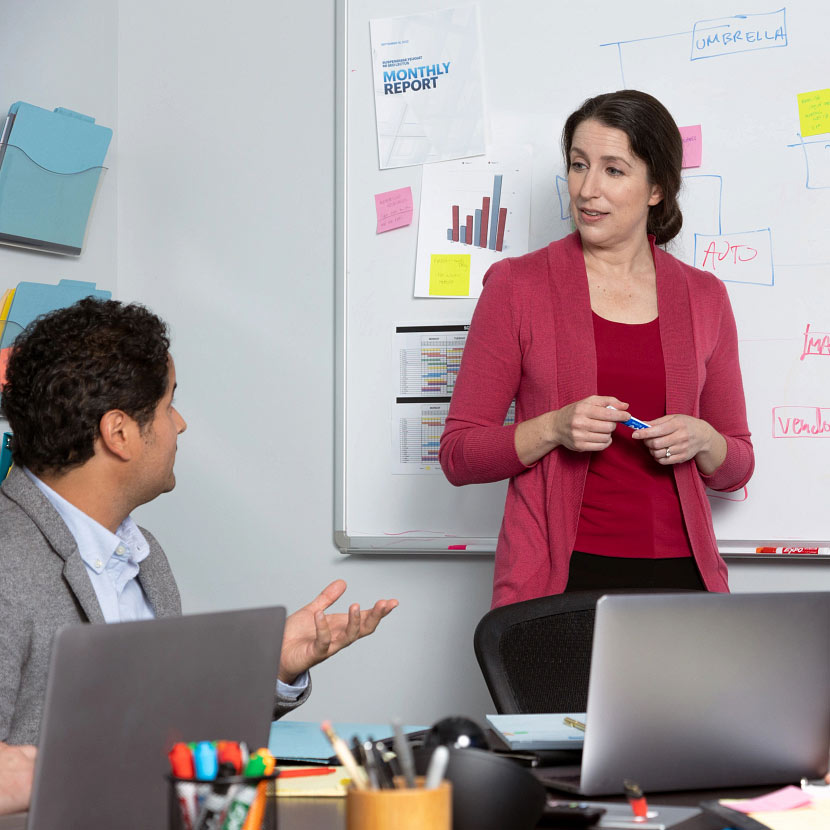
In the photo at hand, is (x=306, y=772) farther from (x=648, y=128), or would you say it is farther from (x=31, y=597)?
(x=648, y=128)

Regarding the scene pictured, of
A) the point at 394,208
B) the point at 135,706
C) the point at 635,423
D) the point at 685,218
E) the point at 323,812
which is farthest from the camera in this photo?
the point at 394,208

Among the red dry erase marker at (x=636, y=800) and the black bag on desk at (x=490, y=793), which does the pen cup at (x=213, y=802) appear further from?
the red dry erase marker at (x=636, y=800)

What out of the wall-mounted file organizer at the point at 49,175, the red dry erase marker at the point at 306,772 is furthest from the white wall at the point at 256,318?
the red dry erase marker at the point at 306,772

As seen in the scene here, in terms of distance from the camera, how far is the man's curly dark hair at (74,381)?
136cm

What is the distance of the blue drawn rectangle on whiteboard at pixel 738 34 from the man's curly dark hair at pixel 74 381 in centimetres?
174

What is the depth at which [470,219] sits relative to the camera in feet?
9.00

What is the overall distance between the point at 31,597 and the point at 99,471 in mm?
232

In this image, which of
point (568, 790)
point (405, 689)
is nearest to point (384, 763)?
point (568, 790)

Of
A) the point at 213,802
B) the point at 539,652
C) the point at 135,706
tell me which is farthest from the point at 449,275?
the point at 213,802

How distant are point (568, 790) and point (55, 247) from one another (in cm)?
236

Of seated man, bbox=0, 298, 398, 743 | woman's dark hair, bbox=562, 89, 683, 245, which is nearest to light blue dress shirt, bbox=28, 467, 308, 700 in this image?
seated man, bbox=0, 298, 398, 743

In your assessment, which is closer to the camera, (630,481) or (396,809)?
(396,809)

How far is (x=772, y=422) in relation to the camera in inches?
99.4

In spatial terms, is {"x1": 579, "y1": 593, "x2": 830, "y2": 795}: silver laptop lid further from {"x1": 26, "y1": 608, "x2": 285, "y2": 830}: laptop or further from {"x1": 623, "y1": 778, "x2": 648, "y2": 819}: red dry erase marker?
{"x1": 26, "y1": 608, "x2": 285, "y2": 830}: laptop
